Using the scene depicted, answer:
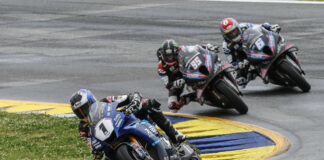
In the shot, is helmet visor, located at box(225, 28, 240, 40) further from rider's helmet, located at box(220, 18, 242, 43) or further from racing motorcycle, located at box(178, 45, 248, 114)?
racing motorcycle, located at box(178, 45, 248, 114)

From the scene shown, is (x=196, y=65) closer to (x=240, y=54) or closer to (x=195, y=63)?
(x=195, y=63)

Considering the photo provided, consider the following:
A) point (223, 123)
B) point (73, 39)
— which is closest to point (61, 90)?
point (223, 123)

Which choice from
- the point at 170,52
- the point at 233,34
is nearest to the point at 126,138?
the point at 170,52

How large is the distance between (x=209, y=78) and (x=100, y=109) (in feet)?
16.9

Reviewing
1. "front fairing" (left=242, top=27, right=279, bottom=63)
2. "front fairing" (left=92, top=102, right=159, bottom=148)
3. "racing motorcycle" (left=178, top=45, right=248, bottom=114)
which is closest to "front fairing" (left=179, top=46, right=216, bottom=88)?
"racing motorcycle" (left=178, top=45, right=248, bottom=114)

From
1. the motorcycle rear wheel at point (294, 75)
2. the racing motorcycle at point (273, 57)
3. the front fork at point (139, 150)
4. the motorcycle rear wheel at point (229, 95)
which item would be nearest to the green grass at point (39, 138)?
the front fork at point (139, 150)

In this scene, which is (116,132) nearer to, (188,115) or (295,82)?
(188,115)

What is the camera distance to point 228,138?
13250 millimetres

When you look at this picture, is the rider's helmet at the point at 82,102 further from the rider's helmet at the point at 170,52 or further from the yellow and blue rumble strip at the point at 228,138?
the rider's helmet at the point at 170,52

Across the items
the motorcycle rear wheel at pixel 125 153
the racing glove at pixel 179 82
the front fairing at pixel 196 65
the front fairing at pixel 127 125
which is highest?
the front fairing at pixel 127 125

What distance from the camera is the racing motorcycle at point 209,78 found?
586 inches

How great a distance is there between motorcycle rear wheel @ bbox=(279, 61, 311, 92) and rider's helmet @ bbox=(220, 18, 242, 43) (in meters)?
1.11

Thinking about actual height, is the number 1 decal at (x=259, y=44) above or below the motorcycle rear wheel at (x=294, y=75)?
above

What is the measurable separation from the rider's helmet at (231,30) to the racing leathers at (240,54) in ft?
0.82
